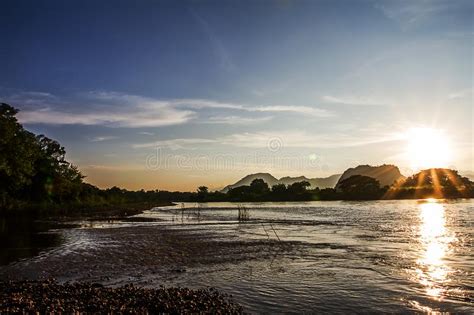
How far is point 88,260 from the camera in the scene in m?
26.8

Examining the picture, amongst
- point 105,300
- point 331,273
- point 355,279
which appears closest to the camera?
point 105,300

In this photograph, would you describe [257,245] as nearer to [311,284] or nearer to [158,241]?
[158,241]

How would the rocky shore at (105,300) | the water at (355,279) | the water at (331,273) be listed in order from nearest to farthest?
the rocky shore at (105,300) → the water at (355,279) → the water at (331,273)

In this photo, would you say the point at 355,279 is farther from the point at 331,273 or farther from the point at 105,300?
the point at 105,300

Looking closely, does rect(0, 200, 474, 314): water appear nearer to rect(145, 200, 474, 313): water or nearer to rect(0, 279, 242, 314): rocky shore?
rect(145, 200, 474, 313): water

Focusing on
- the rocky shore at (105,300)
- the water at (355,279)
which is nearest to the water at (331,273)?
the water at (355,279)

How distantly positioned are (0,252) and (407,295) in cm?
2961

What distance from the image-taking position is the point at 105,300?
14656 millimetres

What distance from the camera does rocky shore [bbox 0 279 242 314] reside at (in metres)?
13.5

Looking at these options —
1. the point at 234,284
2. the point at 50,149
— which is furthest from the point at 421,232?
the point at 50,149

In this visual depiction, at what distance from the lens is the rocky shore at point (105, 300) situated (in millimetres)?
13453

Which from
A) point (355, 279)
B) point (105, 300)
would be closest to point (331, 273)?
point (355, 279)

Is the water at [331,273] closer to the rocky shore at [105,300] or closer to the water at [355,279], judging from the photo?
the water at [355,279]

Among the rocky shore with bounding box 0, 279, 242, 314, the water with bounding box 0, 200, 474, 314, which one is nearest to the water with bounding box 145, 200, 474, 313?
the water with bounding box 0, 200, 474, 314
